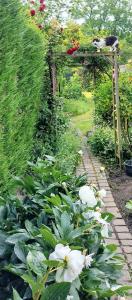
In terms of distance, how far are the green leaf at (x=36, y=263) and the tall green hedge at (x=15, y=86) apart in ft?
5.51

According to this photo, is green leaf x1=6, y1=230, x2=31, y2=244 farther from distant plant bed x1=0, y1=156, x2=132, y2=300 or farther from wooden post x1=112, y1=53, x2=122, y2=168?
wooden post x1=112, y1=53, x2=122, y2=168

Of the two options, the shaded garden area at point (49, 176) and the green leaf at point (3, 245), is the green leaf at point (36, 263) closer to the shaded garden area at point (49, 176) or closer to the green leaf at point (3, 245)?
the shaded garden area at point (49, 176)

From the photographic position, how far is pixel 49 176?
2.85m

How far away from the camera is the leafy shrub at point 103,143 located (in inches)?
297

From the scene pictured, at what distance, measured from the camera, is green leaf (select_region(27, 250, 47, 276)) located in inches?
61.3

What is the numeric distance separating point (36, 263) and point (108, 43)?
19.6 feet

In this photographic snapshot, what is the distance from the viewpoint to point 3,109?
11.2ft

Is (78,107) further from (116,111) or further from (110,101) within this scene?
(116,111)

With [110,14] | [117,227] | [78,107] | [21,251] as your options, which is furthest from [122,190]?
[110,14]

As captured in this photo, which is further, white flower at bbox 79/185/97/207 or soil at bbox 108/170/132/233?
soil at bbox 108/170/132/233

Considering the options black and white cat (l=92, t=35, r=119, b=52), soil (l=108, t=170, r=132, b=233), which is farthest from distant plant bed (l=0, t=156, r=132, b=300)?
black and white cat (l=92, t=35, r=119, b=52)

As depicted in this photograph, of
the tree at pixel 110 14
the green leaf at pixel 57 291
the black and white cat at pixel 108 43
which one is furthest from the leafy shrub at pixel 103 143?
the tree at pixel 110 14

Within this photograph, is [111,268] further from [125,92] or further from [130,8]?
[130,8]

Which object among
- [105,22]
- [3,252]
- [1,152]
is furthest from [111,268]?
[105,22]
